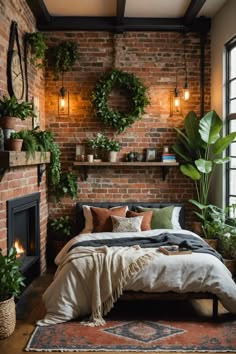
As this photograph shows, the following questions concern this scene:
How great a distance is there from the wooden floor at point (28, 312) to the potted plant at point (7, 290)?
0.33 ft

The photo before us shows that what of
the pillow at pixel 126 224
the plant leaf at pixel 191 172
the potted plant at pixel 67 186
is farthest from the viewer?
the potted plant at pixel 67 186

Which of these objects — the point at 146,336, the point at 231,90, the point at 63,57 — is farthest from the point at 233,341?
the point at 63,57

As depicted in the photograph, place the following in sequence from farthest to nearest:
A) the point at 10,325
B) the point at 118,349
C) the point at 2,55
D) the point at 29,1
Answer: the point at 29,1
the point at 2,55
the point at 10,325
the point at 118,349

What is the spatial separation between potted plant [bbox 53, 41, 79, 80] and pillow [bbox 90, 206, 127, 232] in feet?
6.85

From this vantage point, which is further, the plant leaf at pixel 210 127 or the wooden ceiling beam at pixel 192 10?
the plant leaf at pixel 210 127

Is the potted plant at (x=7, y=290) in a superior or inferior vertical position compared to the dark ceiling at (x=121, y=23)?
inferior

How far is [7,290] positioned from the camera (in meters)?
3.66

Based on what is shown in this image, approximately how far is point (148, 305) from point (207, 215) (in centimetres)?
188

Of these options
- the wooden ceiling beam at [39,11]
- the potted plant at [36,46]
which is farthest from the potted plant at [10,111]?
the wooden ceiling beam at [39,11]

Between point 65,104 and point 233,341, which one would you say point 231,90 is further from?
point 233,341

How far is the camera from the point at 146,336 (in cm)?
365

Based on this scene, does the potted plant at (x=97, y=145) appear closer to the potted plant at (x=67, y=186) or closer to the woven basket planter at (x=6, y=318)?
the potted plant at (x=67, y=186)

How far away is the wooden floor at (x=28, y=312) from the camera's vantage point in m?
3.48

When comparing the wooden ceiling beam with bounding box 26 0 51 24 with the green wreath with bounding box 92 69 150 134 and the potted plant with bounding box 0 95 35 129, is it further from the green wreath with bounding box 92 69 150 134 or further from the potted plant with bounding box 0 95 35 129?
the potted plant with bounding box 0 95 35 129
